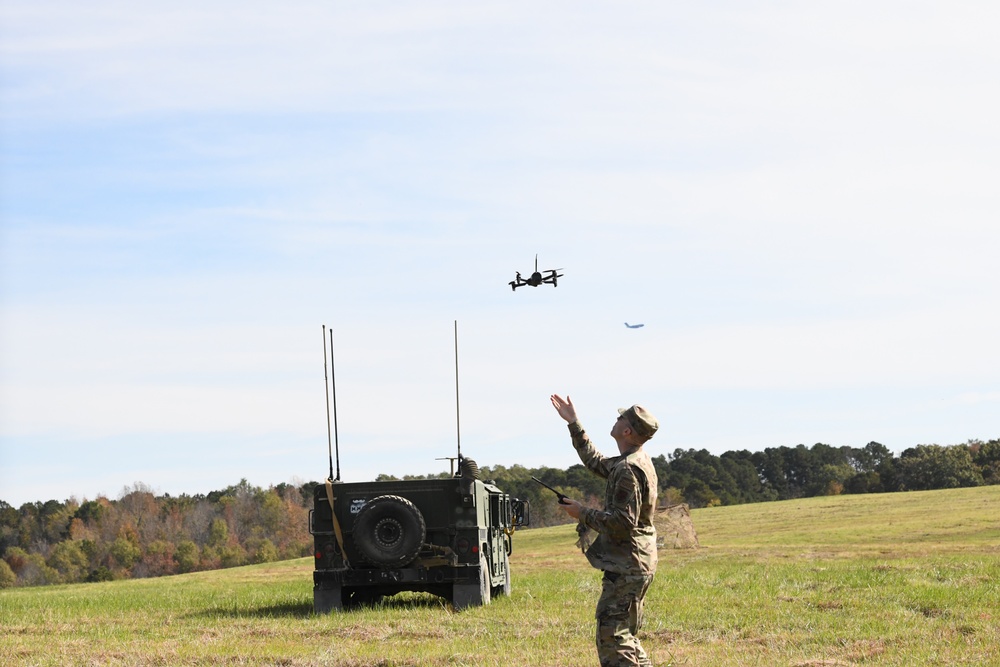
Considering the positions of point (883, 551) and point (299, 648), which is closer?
point (299, 648)

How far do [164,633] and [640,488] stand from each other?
9.90 m

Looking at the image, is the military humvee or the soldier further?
the military humvee

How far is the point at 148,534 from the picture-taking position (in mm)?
110312

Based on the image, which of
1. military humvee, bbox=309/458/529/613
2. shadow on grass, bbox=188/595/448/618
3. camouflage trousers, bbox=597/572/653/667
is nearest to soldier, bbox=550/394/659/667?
camouflage trousers, bbox=597/572/653/667

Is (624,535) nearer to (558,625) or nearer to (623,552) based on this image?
(623,552)

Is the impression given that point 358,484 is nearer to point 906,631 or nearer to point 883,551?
point 906,631

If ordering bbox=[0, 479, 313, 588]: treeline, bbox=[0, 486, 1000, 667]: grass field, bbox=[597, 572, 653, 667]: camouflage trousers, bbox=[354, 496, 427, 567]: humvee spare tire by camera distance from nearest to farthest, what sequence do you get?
1. bbox=[597, 572, 653, 667]: camouflage trousers
2. bbox=[0, 486, 1000, 667]: grass field
3. bbox=[354, 496, 427, 567]: humvee spare tire
4. bbox=[0, 479, 313, 588]: treeline

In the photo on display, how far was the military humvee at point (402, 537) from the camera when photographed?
1898 cm

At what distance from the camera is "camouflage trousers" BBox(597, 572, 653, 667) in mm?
9133

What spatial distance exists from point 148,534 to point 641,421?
4217 inches

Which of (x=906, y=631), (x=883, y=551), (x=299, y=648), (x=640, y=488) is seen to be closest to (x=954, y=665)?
(x=906, y=631)

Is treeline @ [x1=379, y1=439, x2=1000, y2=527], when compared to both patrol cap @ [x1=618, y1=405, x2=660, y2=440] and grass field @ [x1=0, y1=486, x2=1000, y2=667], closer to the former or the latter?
grass field @ [x1=0, y1=486, x2=1000, y2=667]

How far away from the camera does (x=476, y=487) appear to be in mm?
19562

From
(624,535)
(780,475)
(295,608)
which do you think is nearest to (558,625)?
(295,608)
